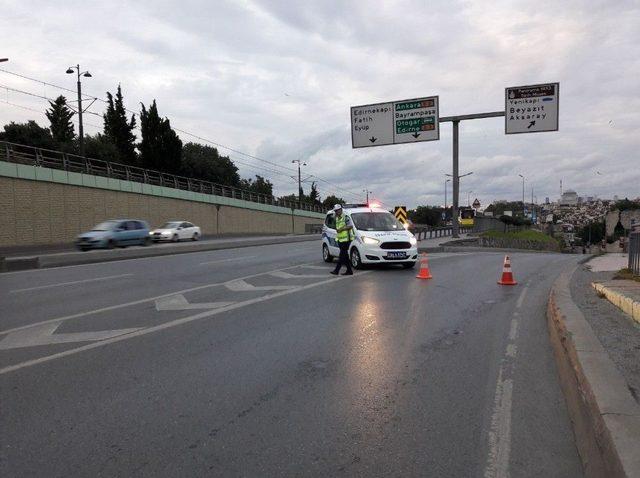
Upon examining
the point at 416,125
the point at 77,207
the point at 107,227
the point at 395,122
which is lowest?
the point at 107,227

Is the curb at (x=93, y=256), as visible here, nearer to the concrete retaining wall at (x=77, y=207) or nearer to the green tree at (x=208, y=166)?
the concrete retaining wall at (x=77, y=207)

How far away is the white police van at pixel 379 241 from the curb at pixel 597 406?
8.37 metres

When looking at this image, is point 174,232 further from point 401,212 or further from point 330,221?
point 330,221

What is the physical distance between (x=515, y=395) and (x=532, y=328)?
295cm

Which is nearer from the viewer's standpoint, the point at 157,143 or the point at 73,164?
the point at 73,164

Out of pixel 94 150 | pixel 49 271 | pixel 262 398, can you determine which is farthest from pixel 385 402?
pixel 94 150

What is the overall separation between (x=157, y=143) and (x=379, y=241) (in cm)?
5078

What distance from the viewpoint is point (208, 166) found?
250 feet

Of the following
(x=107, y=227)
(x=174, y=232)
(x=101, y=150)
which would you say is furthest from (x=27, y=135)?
(x=107, y=227)

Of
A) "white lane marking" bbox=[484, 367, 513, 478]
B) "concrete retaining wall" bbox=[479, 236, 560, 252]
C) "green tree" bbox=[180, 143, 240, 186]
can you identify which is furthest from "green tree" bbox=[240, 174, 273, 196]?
"white lane marking" bbox=[484, 367, 513, 478]

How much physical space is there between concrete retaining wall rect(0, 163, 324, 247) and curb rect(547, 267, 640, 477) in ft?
107

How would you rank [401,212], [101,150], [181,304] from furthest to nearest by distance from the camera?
[101,150] < [401,212] < [181,304]

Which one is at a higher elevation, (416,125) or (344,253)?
(416,125)

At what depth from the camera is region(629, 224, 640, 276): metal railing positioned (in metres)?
10.9
